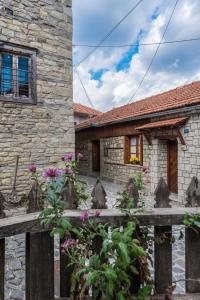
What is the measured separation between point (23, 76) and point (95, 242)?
5433 millimetres

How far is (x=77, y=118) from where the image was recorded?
55.9 feet

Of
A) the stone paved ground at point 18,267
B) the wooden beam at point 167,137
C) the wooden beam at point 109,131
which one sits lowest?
the stone paved ground at point 18,267

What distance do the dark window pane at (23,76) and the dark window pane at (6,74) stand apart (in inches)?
8.7

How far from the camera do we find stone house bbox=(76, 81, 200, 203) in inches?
234

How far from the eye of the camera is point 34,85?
574 cm

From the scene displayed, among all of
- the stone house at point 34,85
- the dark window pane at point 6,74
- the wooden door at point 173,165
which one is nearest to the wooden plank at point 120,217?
the stone house at point 34,85

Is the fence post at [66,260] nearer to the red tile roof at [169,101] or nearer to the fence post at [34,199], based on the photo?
the fence post at [34,199]

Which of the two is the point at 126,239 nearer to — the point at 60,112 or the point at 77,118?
the point at 60,112

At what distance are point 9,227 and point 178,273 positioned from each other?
7.56ft

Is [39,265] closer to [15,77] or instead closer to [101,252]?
[101,252]

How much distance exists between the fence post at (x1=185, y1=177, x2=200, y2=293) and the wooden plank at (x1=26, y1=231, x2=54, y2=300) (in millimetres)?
772

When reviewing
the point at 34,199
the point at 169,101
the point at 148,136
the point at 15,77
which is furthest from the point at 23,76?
the point at 34,199

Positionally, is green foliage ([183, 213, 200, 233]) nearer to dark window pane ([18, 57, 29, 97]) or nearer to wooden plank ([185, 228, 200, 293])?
wooden plank ([185, 228, 200, 293])

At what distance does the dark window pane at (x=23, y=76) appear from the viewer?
5.66 meters
